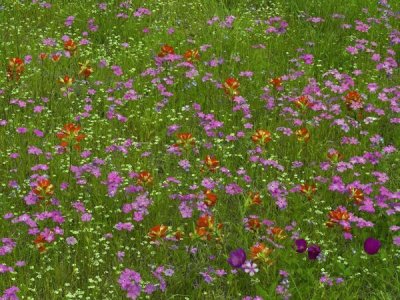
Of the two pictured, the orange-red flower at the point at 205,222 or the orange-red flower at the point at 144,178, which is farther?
the orange-red flower at the point at 144,178

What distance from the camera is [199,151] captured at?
5379 mm

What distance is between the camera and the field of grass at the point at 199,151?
4094 mm

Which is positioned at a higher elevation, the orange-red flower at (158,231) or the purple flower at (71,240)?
the purple flower at (71,240)

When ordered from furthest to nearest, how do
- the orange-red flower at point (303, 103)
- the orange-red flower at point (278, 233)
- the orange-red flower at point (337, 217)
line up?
the orange-red flower at point (303, 103), the orange-red flower at point (337, 217), the orange-red flower at point (278, 233)

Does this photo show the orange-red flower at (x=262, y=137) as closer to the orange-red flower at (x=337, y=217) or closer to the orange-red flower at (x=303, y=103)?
the orange-red flower at (x=303, y=103)

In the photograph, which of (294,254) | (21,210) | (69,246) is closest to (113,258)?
(69,246)

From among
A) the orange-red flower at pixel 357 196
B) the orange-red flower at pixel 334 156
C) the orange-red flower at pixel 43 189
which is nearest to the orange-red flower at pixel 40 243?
the orange-red flower at pixel 43 189

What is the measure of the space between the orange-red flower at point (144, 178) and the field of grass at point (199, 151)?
0.04 feet

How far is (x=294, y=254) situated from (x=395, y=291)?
2.21 feet

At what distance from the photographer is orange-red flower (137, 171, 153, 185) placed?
459 centimetres

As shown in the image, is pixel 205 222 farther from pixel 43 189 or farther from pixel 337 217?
pixel 43 189

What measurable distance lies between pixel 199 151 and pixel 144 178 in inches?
35.4

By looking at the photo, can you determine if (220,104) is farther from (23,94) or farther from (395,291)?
(395,291)

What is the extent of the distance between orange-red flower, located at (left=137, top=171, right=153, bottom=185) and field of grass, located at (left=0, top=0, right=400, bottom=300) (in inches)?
0.5
